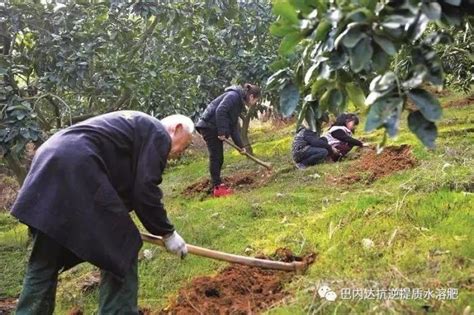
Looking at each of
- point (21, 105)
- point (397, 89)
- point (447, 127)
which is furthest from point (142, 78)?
point (397, 89)

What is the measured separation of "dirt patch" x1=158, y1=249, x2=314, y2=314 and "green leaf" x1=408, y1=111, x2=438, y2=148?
1909 millimetres

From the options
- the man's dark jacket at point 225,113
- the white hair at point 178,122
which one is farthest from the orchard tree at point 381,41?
the man's dark jacket at point 225,113

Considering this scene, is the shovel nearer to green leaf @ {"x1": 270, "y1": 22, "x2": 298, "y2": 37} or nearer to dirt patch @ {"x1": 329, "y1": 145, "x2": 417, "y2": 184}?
green leaf @ {"x1": 270, "y1": 22, "x2": 298, "y2": 37}

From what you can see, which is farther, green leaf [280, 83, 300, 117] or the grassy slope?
the grassy slope

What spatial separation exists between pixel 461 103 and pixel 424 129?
1128 cm

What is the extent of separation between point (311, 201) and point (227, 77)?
18.5 feet

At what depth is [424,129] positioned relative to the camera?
76.4 inches

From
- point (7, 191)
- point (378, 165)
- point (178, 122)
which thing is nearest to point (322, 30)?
point (178, 122)

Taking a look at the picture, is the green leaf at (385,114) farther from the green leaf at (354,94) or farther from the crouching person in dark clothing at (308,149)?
the crouching person in dark clothing at (308,149)

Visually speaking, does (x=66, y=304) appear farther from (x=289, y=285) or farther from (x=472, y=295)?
(x=472, y=295)

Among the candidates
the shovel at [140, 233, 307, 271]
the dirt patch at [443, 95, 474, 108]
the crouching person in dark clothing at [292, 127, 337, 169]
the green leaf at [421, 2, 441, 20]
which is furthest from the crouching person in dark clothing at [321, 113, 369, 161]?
the green leaf at [421, 2, 441, 20]

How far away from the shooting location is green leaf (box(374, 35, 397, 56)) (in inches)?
77.1

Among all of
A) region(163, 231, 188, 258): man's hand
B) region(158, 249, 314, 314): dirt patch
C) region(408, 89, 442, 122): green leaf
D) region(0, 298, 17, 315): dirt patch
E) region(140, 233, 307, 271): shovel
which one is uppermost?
region(408, 89, 442, 122): green leaf

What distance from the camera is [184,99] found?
31.3ft
